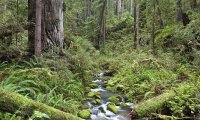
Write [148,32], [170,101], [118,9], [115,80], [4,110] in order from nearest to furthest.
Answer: [4,110], [170,101], [115,80], [148,32], [118,9]

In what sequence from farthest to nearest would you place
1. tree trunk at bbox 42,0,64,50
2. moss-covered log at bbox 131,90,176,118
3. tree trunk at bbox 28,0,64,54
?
tree trunk at bbox 42,0,64,50 → tree trunk at bbox 28,0,64,54 → moss-covered log at bbox 131,90,176,118

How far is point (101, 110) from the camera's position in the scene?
8.54m

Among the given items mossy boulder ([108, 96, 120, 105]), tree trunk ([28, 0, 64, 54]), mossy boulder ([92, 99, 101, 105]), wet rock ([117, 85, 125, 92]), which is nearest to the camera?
mossy boulder ([92, 99, 101, 105])

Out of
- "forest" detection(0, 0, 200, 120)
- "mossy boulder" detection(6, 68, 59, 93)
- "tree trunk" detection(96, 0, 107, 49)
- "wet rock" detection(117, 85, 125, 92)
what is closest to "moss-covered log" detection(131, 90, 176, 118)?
"forest" detection(0, 0, 200, 120)

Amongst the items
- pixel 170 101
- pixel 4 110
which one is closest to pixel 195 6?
pixel 170 101

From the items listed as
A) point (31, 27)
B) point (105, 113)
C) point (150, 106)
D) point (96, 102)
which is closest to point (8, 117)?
point (105, 113)

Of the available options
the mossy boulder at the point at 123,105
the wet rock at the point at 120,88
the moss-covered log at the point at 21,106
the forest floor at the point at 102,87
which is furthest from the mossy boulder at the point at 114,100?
the moss-covered log at the point at 21,106

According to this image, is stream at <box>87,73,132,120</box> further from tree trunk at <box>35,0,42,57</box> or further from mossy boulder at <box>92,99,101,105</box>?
tree trunk at <box>35,0,42,57</box>

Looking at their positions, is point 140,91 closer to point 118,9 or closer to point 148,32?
point 148,32

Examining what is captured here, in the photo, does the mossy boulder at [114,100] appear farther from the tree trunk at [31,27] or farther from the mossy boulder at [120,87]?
the tree trunk at [31,27]

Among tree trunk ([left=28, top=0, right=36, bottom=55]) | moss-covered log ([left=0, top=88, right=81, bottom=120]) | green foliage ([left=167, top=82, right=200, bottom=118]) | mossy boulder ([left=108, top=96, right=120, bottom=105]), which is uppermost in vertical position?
tree trunk ([left=28, top=0, right=36, bottom=55])

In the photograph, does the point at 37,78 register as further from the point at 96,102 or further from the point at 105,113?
the point at 105,113

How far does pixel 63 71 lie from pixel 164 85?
375 centimetres

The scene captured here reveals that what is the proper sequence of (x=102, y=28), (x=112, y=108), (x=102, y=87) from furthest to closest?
(x=102, y=28), (x=102, y=87), (x=112, y=108)
